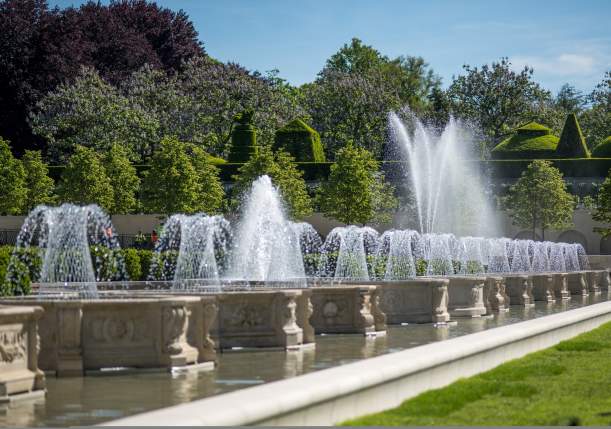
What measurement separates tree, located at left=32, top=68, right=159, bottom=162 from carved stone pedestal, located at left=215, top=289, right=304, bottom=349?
4643 cm

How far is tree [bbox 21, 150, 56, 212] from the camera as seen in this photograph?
5533 cm

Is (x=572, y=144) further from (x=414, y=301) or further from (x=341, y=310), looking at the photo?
(x=341, y=310)

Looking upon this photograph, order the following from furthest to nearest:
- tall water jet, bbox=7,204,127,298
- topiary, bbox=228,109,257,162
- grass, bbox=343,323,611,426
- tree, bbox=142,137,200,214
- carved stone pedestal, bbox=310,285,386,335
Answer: topiary, bbox=228,109,257,162, tree, bbox=142,137,200,214, tall water jet, bbox=7,204,127,298, carved stone pedestal, bbox=310,285,386,335, grass, bbox=343,323,611,426

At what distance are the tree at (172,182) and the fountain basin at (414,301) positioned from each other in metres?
29.5

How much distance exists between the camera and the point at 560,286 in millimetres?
34500

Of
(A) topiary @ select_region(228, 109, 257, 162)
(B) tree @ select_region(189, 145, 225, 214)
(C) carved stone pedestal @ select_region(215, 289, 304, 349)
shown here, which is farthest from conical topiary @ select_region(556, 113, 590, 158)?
(C) carved stone pedestal @ select_region(215, 289, 304, 349)

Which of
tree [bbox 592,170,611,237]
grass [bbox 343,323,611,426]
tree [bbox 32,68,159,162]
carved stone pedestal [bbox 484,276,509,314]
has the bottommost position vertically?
grass [bbox 343,323,611,426]

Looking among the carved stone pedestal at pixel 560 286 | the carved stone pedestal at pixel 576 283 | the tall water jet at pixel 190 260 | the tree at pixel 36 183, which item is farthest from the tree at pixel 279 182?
the carved stone pedestal at pixel 560 286

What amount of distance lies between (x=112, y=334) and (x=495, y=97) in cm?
7116

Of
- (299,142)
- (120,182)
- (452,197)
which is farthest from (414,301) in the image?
(299,142)

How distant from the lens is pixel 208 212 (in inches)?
2039

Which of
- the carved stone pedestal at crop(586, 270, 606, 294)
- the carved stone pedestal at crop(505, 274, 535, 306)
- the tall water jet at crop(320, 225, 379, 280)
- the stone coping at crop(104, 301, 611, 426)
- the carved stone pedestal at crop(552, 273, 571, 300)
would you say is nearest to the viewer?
the stone coping at crop(104, 301, 611, 426)

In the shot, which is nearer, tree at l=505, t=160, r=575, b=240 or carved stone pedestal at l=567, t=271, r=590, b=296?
carved stone pedestal at l=567, t=271, r=590, b=296

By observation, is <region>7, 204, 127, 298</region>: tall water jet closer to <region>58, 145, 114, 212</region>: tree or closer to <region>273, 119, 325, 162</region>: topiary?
<region>58, 145, 114, 212</region>: tree
